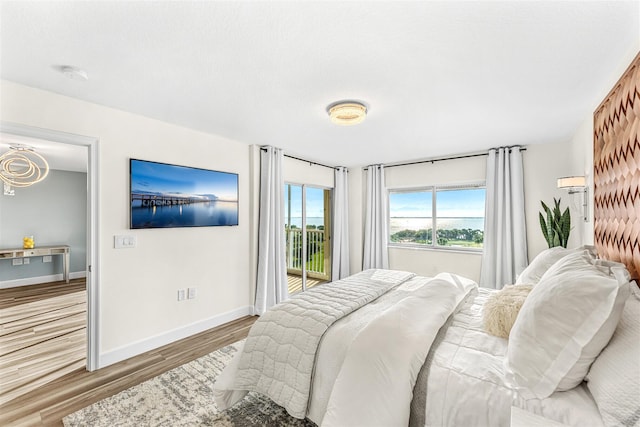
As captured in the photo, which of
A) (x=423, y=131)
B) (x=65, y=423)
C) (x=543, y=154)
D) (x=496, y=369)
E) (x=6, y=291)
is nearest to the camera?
(x=496, y=369)

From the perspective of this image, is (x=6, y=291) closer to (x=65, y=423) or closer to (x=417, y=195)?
(x=65, y=423)

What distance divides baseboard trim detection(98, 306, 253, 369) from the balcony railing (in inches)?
49.6

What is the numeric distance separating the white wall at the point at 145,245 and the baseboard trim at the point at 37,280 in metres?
4.58

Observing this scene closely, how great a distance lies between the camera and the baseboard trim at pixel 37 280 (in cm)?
520

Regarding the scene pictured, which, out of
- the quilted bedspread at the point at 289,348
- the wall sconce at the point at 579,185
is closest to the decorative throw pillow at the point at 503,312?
the quilted bedspread at the point at 289,348

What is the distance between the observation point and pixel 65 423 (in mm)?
1863

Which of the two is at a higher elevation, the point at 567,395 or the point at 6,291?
the point at 567,395

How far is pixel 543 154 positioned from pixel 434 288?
10.5ft

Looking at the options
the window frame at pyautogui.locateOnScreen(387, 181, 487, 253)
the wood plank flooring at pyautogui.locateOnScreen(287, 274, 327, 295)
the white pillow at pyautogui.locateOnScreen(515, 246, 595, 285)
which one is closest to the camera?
the white pillow at pyautogui.locateOnScreen(515, 246, 595, 285)

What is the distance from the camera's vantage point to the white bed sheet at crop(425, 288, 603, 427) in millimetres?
1048

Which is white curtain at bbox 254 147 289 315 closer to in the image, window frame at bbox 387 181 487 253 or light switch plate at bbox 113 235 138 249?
light switch plate at bbox 113 235 138 249

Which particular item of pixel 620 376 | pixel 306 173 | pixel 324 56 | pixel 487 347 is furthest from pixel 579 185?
pixel 306 173

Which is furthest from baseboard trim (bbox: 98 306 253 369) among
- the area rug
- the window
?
the window

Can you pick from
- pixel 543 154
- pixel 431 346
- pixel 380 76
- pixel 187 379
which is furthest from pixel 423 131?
pixel 187 379
